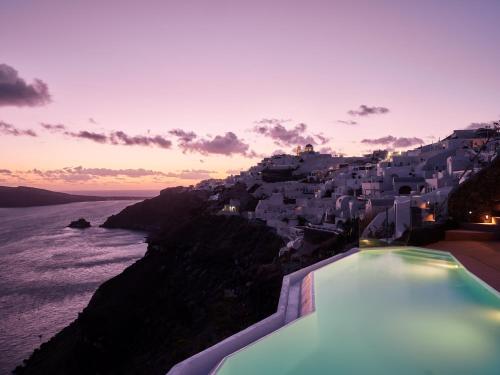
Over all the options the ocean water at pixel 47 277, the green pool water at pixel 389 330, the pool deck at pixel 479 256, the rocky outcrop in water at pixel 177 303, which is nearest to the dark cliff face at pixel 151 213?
the ocean water at pixel 47 277

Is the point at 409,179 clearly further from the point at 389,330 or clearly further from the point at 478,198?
the point at 389,330

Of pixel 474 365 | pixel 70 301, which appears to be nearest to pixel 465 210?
pixel 474 365

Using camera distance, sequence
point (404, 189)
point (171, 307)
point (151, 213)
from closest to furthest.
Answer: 1. point (171, 307)
2. point (404, 189)
3. point (151, 213)

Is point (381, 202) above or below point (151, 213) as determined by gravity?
above

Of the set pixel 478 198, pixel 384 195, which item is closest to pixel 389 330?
pixel 478 198

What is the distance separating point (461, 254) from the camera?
9180mm

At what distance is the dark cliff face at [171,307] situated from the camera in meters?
17.2

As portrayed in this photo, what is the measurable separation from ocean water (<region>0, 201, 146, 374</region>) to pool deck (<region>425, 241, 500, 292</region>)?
74.8 feet

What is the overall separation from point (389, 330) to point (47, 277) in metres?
42.1

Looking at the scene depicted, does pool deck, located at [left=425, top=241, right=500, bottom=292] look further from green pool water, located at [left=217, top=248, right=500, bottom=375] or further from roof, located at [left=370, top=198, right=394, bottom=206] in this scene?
roof, located at [left=370, top=198, right=394, bottom=206]

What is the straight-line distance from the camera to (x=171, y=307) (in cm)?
2683

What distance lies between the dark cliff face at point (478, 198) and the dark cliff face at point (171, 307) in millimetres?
8023

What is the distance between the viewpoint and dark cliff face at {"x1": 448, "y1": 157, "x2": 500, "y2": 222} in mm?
11711

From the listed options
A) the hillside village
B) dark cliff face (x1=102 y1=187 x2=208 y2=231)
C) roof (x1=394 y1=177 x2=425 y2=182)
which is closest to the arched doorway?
the hillside village
